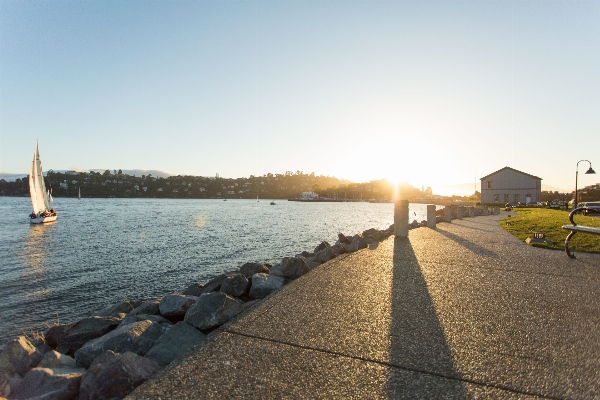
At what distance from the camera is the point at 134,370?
3.38 m

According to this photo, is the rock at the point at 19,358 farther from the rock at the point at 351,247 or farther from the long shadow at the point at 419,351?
the rock at the point at 351,247

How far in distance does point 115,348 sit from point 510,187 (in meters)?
75.1

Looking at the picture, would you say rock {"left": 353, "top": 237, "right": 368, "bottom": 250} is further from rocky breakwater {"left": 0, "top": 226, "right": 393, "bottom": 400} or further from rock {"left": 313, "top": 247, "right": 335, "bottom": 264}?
rocky breakwater {"left": 0, "top": 226, "right": 393, "bottom": 400}

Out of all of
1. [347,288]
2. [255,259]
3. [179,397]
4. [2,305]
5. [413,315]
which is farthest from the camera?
[255,259]

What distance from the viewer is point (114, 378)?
3264 millimetres

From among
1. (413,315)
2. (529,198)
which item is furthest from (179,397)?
(529,198)

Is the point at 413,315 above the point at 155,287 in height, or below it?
above

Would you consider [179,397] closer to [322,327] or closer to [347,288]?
[322,327]

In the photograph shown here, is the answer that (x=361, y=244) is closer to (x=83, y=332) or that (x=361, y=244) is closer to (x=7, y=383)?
(x=83, y=332)

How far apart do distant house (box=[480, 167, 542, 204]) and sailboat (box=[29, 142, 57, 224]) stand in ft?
248

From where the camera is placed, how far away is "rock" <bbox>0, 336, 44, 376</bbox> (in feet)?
13.9

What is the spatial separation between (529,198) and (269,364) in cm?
7384

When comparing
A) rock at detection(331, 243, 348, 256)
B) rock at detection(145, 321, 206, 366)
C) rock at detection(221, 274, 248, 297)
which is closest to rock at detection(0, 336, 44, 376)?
rock at detection(145, 321, 206, 366)

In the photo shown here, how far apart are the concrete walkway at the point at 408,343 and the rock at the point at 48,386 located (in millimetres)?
1001
